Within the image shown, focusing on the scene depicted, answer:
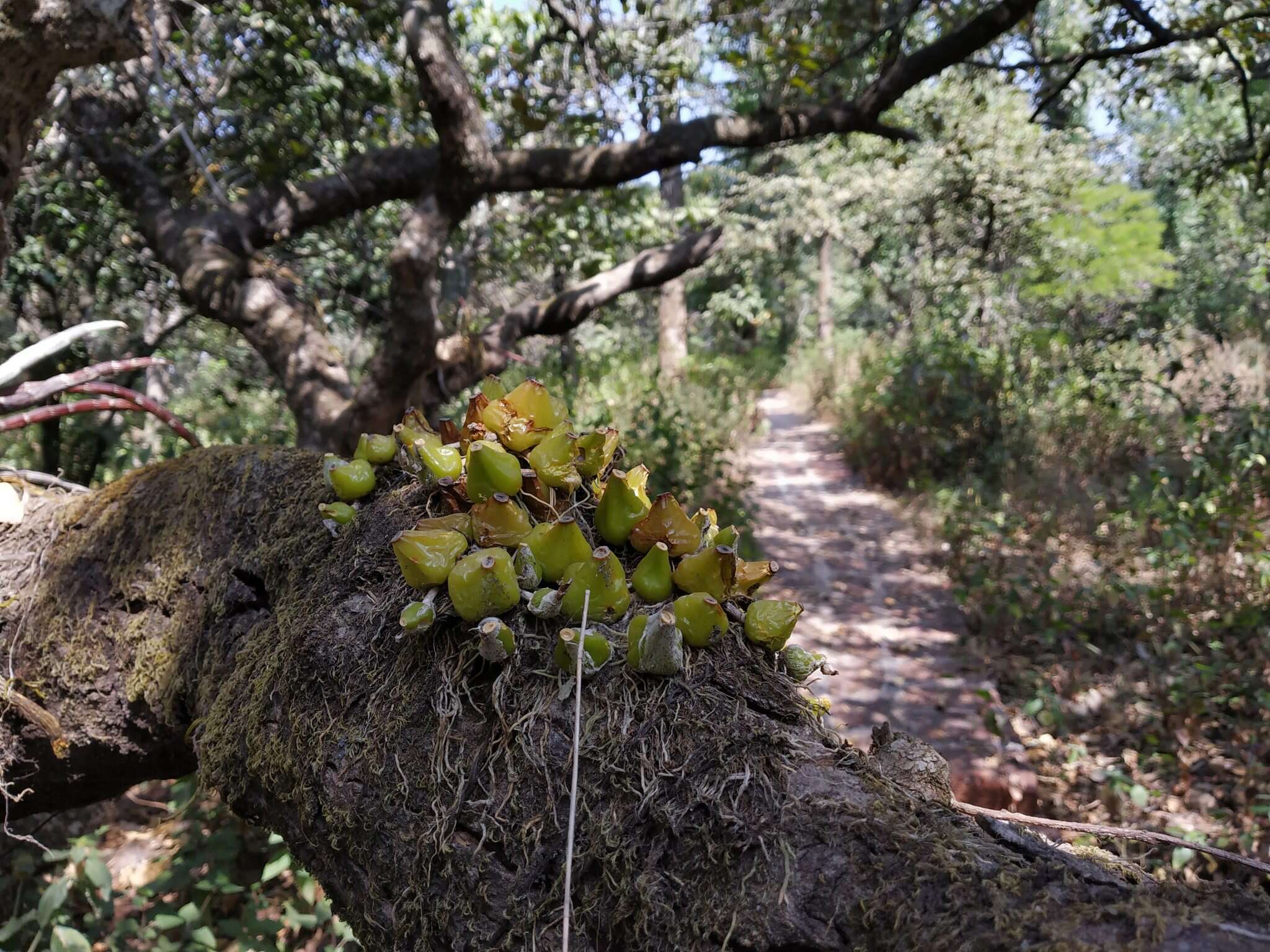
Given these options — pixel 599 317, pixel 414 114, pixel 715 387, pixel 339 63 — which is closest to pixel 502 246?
pixel 414 114

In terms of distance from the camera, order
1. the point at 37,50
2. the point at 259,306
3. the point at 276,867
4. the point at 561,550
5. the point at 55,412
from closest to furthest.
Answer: the point at 561,550, the point at 55,412, the point at 37,50, the point at 276,867, the point at 259,306

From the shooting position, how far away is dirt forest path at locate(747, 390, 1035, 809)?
3.82 metres

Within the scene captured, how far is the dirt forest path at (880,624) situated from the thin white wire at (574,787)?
0.38 m

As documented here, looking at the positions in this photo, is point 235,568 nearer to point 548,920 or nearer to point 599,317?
point 548,920

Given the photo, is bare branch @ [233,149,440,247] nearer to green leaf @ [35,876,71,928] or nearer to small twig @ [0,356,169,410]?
small twig @ [0,356,169,410]

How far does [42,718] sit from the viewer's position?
1464 mm

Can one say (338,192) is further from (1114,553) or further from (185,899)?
(1114,553)

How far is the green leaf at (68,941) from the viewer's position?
201cm

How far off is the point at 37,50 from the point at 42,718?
1.55 m

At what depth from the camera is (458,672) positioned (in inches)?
40.3

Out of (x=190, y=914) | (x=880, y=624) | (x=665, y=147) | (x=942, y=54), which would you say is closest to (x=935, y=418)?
(x=880, y=624)

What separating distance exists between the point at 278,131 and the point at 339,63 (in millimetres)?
650

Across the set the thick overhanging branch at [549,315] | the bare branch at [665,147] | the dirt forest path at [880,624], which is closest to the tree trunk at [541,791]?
the dirt forest path at [880,624]

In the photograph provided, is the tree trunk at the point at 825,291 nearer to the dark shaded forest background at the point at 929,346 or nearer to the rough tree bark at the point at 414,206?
the dark shaded forest background at the point at 929,346
